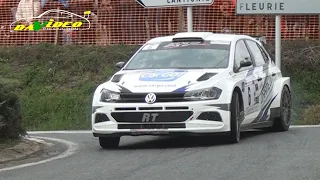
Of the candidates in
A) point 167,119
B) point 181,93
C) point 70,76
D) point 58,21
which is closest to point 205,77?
point 181,93

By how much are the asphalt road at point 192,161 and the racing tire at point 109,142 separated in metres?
0.12

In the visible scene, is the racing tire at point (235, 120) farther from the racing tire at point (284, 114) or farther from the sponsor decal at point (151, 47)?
the racing tire at point (284, 114)

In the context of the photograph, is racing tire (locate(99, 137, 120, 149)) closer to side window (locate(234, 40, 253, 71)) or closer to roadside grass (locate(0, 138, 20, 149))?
roadside grass (locate(0, 138, 20, 149))

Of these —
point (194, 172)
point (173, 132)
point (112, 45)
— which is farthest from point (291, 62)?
point (194, 172)

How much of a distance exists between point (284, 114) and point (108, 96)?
3.88m

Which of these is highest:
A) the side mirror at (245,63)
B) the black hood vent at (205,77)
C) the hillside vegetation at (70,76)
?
the side mirror at (245,63)

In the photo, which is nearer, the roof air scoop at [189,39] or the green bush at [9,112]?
the green bush at [9,112]

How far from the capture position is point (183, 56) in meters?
12.1

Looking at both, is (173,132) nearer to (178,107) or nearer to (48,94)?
(178,107)

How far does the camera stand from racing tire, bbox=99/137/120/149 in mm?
11406

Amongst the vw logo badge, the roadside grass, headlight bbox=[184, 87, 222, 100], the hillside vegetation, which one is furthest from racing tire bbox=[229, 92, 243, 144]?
the hillside vegetation

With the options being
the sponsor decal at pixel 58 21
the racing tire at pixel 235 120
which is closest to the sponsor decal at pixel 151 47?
the racing tire at pixel 235 120

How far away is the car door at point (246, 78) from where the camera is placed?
1191 cm

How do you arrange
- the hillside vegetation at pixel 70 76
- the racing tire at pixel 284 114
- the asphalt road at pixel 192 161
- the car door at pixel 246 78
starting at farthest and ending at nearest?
the hillside vegetation at pixel 70 76 < the racing tire at pixel 284 114 < the car door at pixel 246 78 < the asphalt road at pixel 192 161
